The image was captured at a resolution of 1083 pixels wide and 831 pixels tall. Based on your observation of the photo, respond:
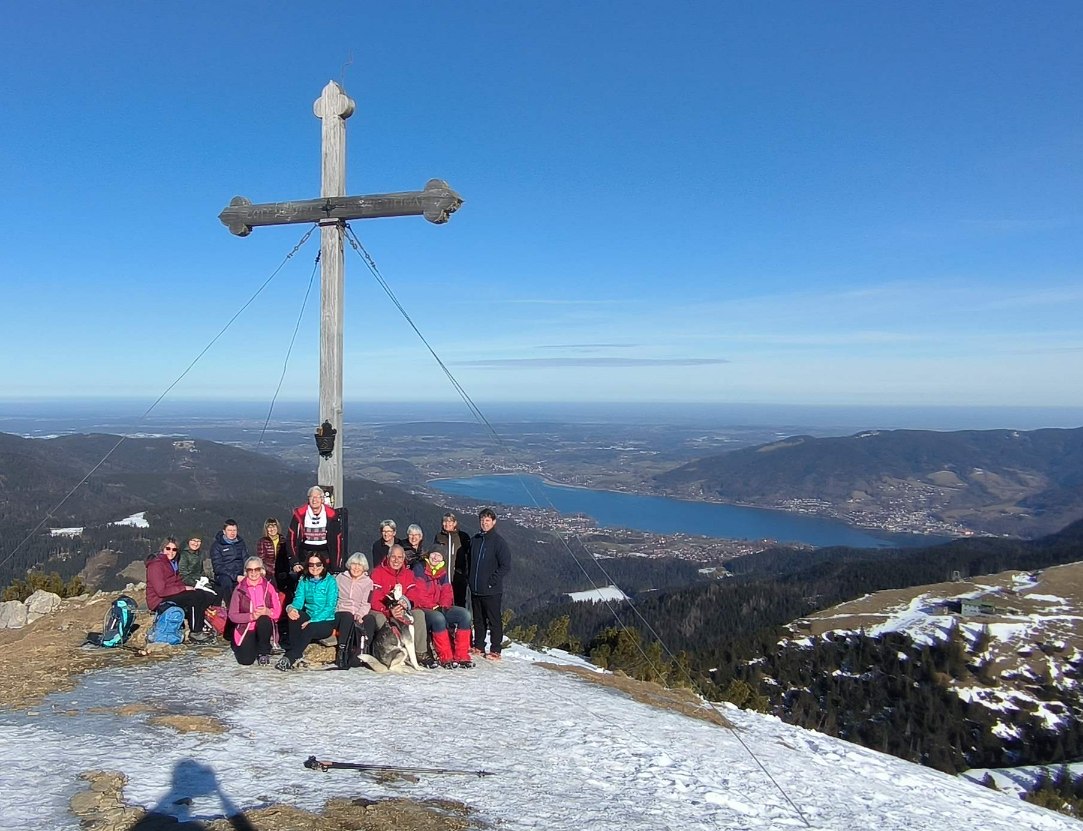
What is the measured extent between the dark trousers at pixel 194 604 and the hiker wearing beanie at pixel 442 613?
9.21ft

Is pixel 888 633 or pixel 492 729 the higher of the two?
pixel 492 729

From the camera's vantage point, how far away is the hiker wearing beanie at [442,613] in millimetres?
9078

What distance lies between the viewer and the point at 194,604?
9.41 meters

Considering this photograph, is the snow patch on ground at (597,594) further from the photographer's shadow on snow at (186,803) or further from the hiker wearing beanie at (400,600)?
Answer: the photographer's shadow on snow at (186,803)

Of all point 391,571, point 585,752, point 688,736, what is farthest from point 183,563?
point 688,736

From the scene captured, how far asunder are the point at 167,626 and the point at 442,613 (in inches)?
132

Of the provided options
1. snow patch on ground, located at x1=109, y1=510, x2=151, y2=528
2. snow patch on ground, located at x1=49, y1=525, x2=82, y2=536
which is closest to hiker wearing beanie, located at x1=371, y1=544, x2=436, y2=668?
snow patch on ground, located at x1=109, y1=510, x2=151, y2=528

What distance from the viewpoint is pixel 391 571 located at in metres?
9.14

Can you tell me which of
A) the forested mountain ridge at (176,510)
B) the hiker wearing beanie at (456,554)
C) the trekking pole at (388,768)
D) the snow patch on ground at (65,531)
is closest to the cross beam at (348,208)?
the hiker wearing beanie at (456,554)

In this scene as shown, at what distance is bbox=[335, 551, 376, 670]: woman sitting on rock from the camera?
335 inches

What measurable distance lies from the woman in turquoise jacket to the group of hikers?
0.04ft

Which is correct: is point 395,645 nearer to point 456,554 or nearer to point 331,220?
point 456,554

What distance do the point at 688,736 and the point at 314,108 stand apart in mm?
8853

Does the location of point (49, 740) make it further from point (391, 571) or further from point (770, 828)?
point (770, 828)
